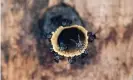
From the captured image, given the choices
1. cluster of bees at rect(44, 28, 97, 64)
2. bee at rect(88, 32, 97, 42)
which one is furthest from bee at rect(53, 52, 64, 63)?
bee at rect(88, 32, 97, 42)

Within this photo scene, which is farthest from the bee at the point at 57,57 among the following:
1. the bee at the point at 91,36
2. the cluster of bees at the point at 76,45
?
the bee at the point at 91,36

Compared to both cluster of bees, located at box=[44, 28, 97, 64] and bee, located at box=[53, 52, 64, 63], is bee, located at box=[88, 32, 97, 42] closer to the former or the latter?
cluster of bees, located at box=[44, 28, 97, 64]

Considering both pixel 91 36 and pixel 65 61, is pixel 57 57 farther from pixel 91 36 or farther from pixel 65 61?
pixel 91 36

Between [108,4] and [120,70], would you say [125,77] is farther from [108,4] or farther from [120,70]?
[108,4]

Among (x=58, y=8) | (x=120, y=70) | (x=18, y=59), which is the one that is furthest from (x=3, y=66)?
(x=120, y=70)

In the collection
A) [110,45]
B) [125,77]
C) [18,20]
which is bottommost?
[125,77]

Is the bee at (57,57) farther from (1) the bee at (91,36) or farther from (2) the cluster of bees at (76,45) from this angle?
(1) the bee at (91,36)
